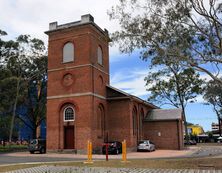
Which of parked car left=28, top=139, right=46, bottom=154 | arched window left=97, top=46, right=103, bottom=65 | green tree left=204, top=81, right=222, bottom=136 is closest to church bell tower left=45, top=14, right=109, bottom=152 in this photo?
arched window left=97, top=46, right=103, bottom=65

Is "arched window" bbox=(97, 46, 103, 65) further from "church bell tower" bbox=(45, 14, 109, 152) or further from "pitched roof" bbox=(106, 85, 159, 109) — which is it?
"pitched roof" bbox=(106, 85, 159, 109)

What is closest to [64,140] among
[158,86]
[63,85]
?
[63,85]

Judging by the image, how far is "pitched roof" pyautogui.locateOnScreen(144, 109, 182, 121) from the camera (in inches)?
1692

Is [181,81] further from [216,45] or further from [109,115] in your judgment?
[216,45]

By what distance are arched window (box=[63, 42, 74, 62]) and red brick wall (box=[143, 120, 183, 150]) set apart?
15.2 meters

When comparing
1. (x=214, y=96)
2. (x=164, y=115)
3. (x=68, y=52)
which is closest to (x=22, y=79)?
(x=68, y=52)

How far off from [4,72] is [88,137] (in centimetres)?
1675

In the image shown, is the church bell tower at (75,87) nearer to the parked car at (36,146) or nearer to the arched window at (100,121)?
the arched window at (100,121)

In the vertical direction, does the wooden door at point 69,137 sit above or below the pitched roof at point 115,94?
below

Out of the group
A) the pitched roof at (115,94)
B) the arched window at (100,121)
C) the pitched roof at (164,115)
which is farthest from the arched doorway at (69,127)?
the pitched roof at (164,115)

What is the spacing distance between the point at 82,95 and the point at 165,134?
14.3 meters

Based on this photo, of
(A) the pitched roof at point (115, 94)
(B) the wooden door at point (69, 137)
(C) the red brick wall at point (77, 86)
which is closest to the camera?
(C) the red brick wall at point (77, 86)

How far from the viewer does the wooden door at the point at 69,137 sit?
34594 mm

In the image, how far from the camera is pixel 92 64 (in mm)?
34906
